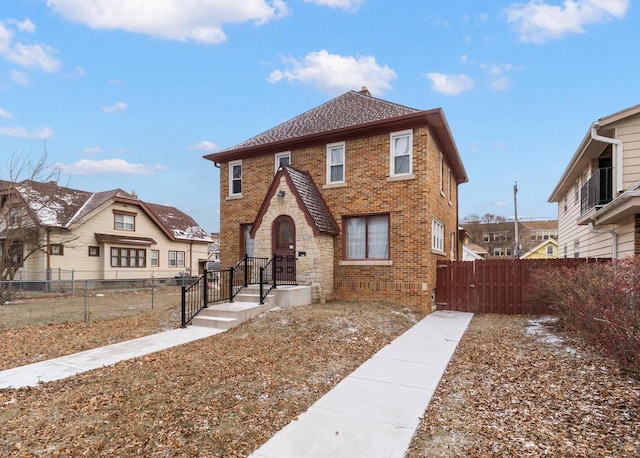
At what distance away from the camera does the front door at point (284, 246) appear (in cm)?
1230

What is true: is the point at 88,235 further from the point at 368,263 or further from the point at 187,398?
the point at 187,398

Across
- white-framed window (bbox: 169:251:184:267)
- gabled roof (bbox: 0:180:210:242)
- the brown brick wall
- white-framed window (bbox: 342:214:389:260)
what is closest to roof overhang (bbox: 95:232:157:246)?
gabled roof (bbox: 0:180:210:242)

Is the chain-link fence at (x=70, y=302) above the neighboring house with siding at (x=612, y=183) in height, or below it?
below

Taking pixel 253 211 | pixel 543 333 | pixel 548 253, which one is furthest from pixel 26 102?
pixel 548 253

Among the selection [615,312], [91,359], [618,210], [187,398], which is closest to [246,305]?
[91,359]

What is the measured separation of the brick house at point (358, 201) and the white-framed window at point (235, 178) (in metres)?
0.66

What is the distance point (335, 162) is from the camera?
13117 mm

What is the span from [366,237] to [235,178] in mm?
6058

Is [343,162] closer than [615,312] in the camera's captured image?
No

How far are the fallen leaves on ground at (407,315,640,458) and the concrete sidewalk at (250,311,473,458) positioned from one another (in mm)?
180

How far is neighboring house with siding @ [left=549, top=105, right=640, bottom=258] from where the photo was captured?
9.25 meters

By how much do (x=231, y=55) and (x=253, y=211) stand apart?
21.7 feet

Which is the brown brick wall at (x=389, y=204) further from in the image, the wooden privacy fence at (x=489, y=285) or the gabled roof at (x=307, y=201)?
the wooden privacy fence at (x=489, y=285)

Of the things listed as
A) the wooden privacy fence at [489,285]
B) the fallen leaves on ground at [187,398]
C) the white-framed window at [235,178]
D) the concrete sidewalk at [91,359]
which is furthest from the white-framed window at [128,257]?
the wooden privacy fence at [489,285]
